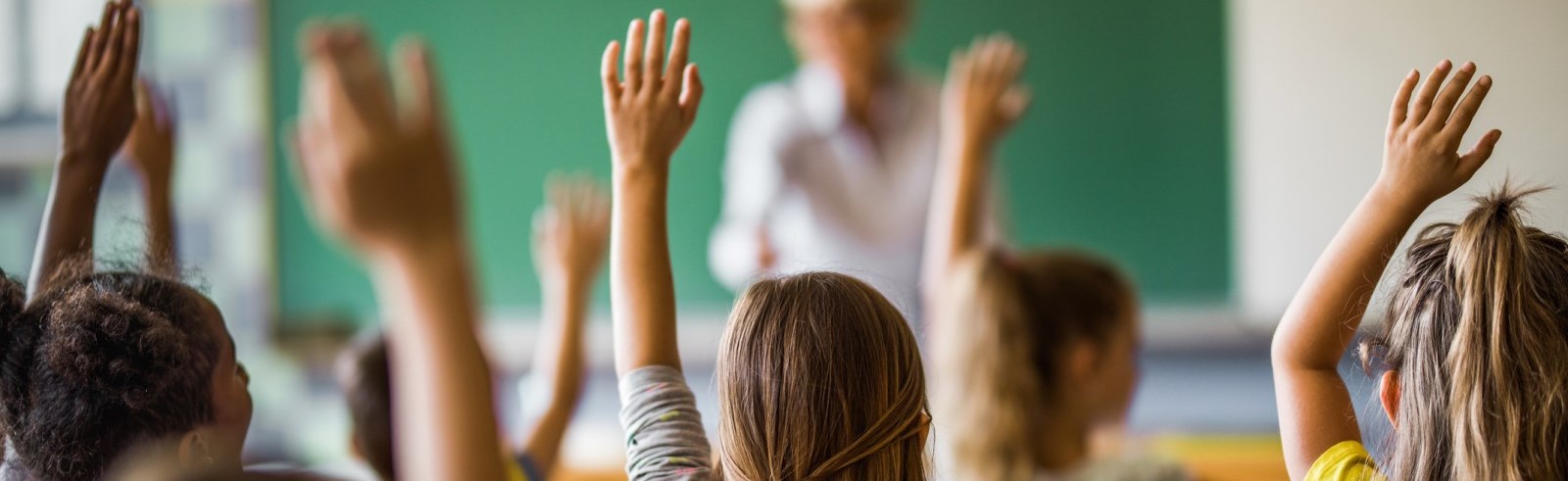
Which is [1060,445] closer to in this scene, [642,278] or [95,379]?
[642,278]

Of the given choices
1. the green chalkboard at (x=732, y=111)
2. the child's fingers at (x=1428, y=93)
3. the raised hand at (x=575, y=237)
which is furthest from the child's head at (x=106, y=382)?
the green chalkboard at (x=732, y=111)

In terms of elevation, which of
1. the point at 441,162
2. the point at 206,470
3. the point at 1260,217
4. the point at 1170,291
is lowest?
the point at 1170,291

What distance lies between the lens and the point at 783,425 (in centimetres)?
115

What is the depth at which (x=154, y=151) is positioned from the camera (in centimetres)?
162

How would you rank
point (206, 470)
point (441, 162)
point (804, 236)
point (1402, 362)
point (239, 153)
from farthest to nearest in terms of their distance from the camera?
point (239, 153)
point (804, 236)
point (1402, 362)
point (206, 470)
point (441, 162)

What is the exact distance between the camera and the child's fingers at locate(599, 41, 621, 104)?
124 centimetres

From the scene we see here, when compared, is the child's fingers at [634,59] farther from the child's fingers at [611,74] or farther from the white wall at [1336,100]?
the white wall at [1336,100]

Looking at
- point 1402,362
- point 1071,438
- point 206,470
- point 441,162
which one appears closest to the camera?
point 441,162

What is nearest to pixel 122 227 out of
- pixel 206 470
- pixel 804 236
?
pixel 206 470

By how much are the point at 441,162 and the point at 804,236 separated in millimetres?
2393

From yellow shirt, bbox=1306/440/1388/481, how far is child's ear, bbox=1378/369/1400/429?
4 centimetres

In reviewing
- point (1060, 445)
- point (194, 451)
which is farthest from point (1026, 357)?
point (194, 451)

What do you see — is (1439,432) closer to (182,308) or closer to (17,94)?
(182,308)

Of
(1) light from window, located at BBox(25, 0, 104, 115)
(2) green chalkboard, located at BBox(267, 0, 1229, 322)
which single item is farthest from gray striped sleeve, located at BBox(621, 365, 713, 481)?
(1) light from window, located at BBox(25, 0, 104, 115)
